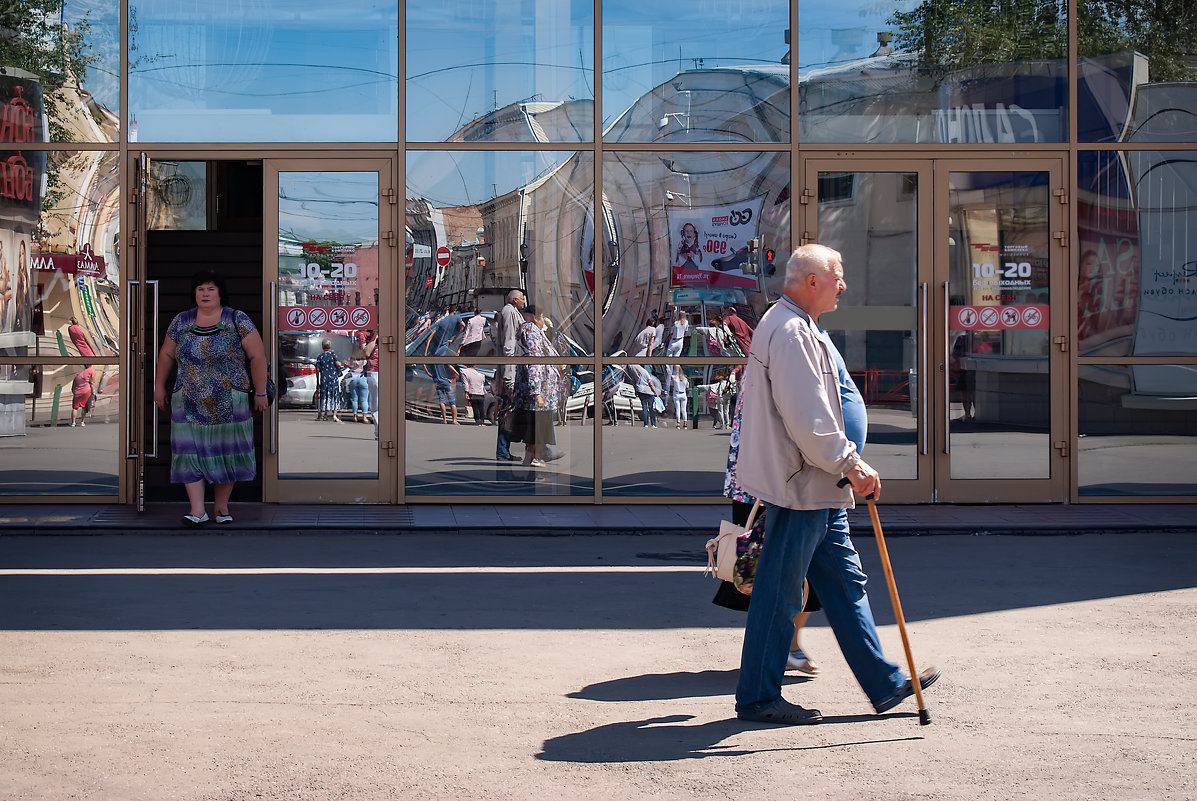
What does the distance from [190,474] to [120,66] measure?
341 cm

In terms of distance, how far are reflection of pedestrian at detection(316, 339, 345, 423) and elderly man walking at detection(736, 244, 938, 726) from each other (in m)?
6.30

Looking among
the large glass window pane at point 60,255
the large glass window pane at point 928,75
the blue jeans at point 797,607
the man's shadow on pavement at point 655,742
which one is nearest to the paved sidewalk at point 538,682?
the man's shadow on pavement at point 655,742

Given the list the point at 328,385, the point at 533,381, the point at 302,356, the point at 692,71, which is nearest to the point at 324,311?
the point at 302,356

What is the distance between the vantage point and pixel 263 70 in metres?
10.8

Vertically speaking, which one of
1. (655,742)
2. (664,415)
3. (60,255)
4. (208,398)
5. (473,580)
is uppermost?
(60,255)

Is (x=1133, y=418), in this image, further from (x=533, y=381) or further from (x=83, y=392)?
(x=83, y=392)

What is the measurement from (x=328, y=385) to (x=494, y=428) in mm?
1357

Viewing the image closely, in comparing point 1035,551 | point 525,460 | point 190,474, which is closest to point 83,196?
point 190,474

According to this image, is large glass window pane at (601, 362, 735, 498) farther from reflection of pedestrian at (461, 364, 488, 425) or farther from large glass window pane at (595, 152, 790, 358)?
reflection of pedestrian at (461, 364, 488, 425)

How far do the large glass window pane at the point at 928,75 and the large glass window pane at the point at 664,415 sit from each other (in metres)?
2.15

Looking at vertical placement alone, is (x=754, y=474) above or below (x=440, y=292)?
below

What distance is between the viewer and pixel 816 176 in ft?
35.9

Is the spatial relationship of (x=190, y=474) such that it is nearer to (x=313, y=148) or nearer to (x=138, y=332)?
(x=138, y=332)

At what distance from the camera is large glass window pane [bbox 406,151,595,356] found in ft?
35.4
